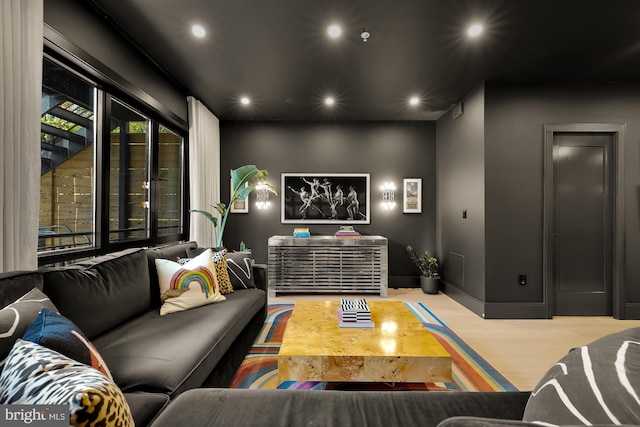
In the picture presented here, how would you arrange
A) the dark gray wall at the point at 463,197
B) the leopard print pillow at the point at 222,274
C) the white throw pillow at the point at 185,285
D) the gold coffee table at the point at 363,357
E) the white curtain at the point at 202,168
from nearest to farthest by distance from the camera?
the gold coffee table at the point at 363,357
the white throw pillow at the point at 185,285
the leopard print pillow at the point at 222,274
the dark gray wall at the point at 463,197
the white curtain at the point at 202,168

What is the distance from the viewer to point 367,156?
5.07 meters

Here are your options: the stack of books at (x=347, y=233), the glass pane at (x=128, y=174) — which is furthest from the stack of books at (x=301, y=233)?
the glass pane at (x=128, y=174)

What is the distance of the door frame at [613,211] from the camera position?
350 centimetres

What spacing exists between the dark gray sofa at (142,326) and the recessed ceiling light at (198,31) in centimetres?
182

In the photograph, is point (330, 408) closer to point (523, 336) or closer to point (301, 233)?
point (523, 336)

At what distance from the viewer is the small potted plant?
4.60 m

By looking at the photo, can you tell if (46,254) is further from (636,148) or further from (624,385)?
(636,148)

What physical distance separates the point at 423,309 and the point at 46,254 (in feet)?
11.9

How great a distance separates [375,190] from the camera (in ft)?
16.6

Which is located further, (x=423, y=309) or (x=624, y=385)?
(x=423, y=309)

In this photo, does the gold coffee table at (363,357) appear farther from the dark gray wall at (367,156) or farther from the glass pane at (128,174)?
the dark gray wall at (367,156)

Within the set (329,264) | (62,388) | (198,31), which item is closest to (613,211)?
(329,264)

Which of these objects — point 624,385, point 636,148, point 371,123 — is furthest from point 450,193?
point 624,385

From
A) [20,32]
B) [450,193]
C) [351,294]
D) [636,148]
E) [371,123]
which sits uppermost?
[371,123]
